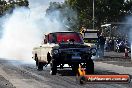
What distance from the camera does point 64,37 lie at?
774 inches

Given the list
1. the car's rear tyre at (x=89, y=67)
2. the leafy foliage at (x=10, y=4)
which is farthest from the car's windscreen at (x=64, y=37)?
the leafy foliage at (x=10, y=4)

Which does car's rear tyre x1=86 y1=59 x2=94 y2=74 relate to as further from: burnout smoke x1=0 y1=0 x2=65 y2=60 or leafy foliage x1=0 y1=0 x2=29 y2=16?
leafy foliage x1=0 y1=0 x2=29 y2=16

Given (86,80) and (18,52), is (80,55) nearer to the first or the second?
(86,80)

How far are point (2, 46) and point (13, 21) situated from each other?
502 centimetres

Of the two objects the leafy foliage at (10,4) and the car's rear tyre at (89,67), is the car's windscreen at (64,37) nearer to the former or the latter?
the car's rear tyre at (89,67)

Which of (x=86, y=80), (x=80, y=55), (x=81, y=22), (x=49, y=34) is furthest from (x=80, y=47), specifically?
(x=81, y=22)

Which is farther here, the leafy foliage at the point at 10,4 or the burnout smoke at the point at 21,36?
the leafy foliage at the point at 10,4

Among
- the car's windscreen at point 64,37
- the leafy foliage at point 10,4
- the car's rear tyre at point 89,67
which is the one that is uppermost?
the leafy foliage at point 10,4

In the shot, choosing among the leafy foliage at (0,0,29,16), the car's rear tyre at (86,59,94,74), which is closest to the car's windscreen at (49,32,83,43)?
the car's rear tyre at (86,59,94,74)

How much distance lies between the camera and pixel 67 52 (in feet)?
58.7

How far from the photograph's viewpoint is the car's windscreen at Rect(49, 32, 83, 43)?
19453mm

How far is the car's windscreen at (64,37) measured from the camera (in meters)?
19.5

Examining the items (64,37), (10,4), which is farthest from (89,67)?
(10,4)

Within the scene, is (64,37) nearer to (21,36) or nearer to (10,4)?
(21,36)
